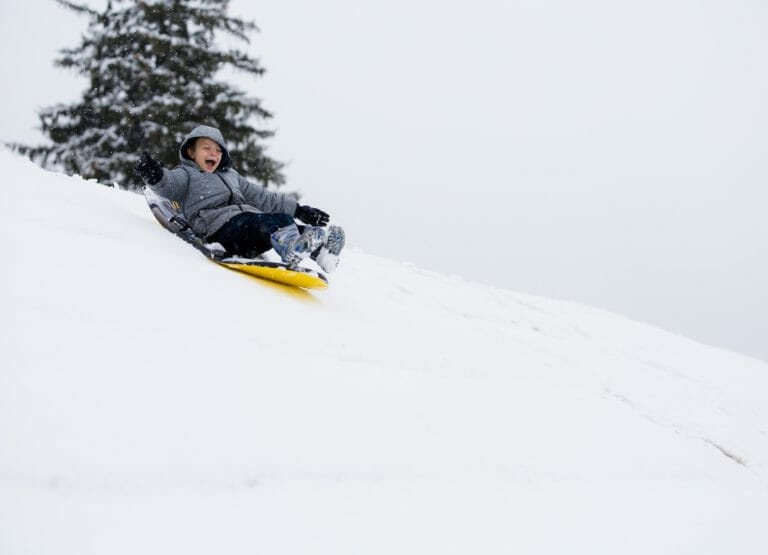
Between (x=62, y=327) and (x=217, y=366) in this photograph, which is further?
(x=217, y=366)

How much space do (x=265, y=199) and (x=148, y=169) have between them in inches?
47.9

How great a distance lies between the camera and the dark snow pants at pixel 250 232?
12.8 ft

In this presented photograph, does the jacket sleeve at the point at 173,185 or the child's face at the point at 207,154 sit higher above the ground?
the child's face at the point at 207,154

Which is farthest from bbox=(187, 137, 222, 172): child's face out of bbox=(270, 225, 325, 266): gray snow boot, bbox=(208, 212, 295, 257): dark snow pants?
bbox=(270, 225, 325, 266): gray snow boot

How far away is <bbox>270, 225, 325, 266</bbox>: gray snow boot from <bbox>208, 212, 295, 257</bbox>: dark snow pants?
0.42 feet

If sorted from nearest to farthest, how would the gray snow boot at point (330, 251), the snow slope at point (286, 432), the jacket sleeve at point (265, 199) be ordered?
the snow slope at point (286, 432) < the gray snow boot at point (330, 251) < the jacket sleeve at point (265, 199)

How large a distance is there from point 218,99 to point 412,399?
11096 mm

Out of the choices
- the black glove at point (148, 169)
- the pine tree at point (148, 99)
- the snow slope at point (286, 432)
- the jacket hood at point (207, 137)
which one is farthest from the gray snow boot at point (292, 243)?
the pine tree at point (148, 99)

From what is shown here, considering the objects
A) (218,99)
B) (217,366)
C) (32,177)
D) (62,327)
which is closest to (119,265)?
(62,327)

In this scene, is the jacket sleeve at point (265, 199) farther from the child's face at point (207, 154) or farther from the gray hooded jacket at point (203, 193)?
the child's face at point (207, 154)

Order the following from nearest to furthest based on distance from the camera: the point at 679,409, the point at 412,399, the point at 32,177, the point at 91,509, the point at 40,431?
the point at 91,509 → the point at 40,431 → the point at 412,399 → the point at 679,409 → the point at 32,177

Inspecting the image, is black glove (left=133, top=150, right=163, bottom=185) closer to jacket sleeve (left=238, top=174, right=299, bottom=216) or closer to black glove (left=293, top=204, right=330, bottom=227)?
jacket sleeve (left=238, top=174, right=299, bottom=216)

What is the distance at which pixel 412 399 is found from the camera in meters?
2.46

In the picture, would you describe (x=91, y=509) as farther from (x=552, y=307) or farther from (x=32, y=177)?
(x=552, y=307)
